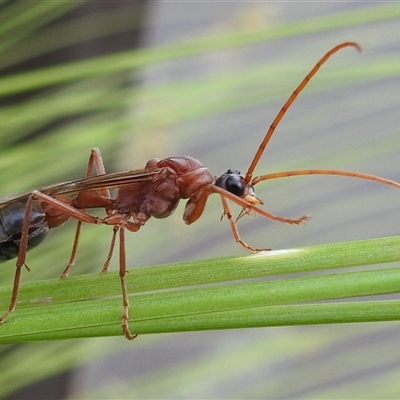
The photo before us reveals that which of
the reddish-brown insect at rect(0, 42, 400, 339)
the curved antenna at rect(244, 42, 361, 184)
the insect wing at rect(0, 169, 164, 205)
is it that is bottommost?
the reddish-brown insect at rect(0, 42, 400, 339)

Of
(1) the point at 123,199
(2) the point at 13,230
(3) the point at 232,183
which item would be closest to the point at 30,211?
(2) the point at 13,230

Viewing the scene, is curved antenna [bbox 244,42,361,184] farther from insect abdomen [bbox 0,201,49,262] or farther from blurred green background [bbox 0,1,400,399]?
insect abdomen [bbox 0,201,49,262]

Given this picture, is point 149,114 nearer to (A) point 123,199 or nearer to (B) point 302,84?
(A) point 123,199

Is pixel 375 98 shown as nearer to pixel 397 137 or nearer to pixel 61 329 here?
pixel 397 137

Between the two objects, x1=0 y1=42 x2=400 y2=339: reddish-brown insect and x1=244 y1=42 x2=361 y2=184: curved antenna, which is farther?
x1=0 y1=42 x2=400 y2=339: reddish-brown insect

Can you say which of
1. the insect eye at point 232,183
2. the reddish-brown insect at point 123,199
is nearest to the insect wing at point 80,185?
the reddish-brown insect at point 123,199

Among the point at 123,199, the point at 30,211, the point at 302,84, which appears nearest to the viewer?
the point at 302,84

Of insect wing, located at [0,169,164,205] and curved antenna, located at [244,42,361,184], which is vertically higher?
curved antenna, located at [244,42,361,184]

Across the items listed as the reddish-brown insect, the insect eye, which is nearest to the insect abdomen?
the reddish-brown insect
